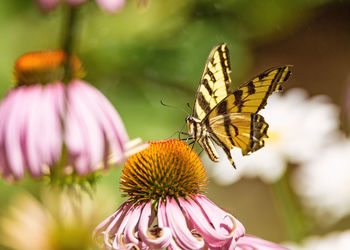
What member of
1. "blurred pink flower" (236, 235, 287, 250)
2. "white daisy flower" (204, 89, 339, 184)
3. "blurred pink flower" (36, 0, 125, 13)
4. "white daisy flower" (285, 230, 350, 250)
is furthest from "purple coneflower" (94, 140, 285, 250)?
"white daisy flower" (204, 89, 339, 184)

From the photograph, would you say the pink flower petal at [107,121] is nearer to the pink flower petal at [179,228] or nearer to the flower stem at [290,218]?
the pink flower petal at [179,228]

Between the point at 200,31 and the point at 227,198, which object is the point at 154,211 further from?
the point at 200,31

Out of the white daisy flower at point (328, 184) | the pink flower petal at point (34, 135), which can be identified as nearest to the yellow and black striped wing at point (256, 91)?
the pink flower petal at point (34, 135)

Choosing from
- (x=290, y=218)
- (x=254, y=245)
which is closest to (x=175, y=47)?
(x=290, y=218)

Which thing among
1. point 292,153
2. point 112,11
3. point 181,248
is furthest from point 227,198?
point 181,248

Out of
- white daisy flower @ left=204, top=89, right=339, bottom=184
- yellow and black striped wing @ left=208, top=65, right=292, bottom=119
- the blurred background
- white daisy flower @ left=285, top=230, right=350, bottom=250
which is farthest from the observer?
the blurred background

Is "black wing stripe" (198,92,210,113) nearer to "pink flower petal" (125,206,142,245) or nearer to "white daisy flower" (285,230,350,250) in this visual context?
"pink flower petal" (125,206,142,245)

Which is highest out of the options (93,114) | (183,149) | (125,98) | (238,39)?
Result: (238,39)

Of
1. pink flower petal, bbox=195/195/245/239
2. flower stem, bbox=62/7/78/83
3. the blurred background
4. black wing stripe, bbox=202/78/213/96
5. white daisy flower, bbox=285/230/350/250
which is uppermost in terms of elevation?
the blurred background

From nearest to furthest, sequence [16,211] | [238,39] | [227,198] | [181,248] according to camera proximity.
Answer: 1. [181,248]
2. [16,211]
3. [227,198]
4. [238,39]
